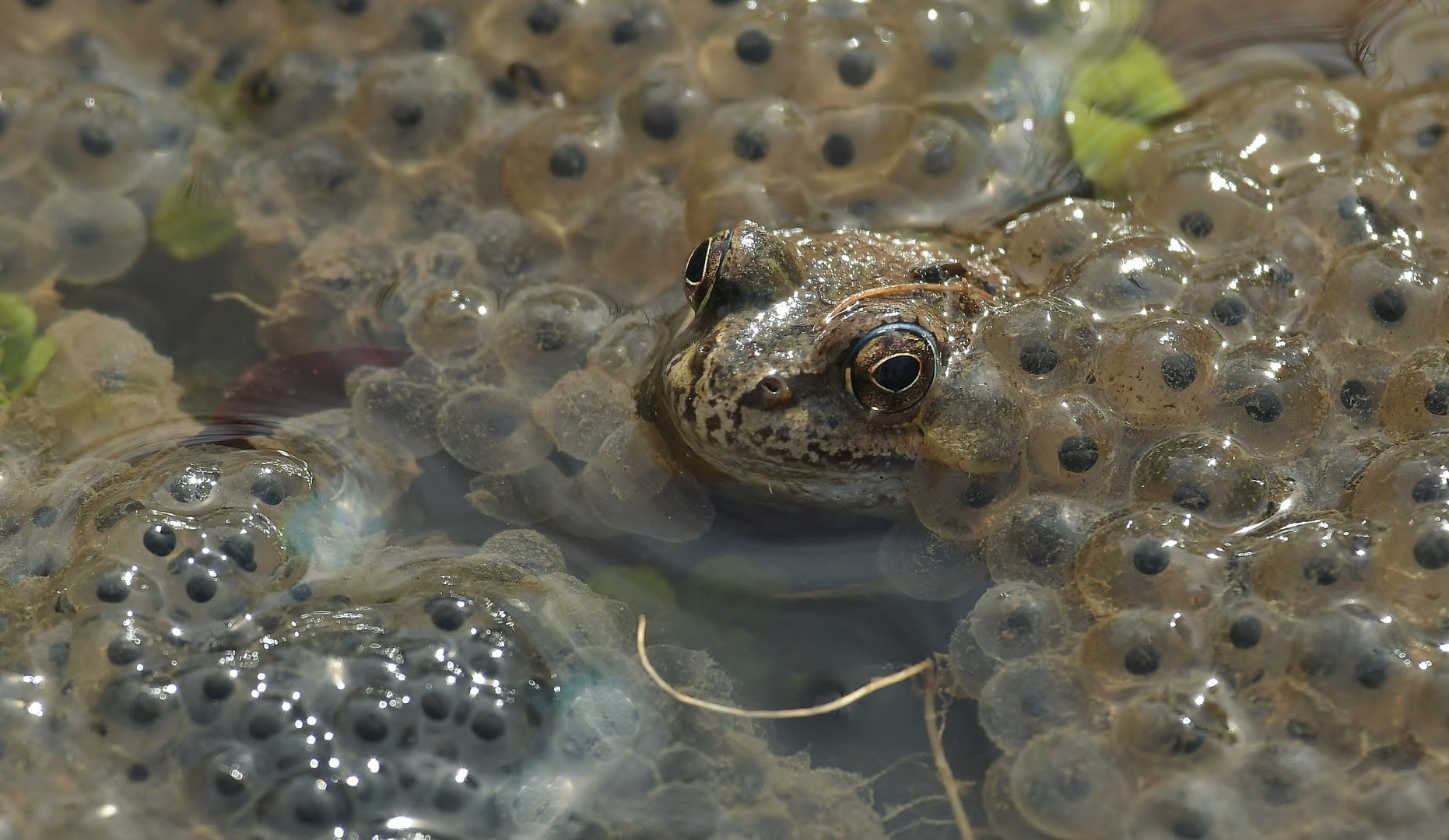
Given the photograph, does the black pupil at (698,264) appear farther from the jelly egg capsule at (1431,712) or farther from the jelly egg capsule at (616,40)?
the jelly egg capsule at (1431,712)

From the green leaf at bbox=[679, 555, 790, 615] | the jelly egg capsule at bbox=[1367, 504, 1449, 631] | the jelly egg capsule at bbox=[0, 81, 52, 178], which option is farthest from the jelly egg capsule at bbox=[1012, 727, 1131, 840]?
the jelly egg capsule at bbox=[0, 81, 52, 178]

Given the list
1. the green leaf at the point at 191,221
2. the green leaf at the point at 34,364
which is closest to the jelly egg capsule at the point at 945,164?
the green leaf at the point at 191,221

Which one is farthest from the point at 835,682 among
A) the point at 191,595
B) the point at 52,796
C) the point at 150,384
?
the point at 150,384

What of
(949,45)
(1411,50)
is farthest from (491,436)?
(1411,50)

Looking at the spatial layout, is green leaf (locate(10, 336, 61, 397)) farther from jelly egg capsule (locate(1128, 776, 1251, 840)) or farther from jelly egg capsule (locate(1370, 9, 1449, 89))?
jelly egg capsule (locate(1370, 9, 1449, 89))

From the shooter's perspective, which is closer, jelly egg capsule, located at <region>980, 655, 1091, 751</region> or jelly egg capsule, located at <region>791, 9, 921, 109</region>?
jelly egg capsule, located at <region>980, 655, 1091, 751</region>
